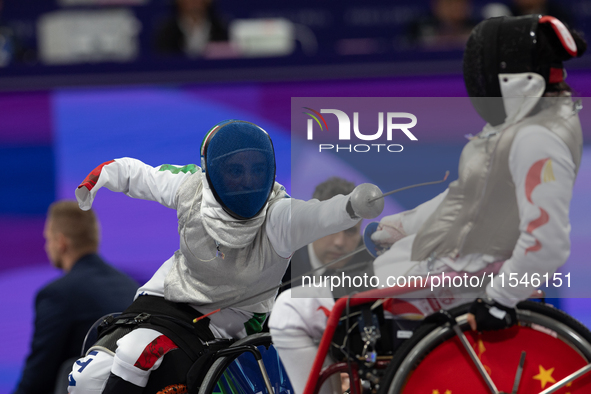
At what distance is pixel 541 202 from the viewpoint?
64.0 inches

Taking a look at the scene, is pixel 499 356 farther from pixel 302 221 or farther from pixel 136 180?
pixel 136 180

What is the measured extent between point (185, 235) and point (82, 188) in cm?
37

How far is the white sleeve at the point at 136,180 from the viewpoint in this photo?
2.30 meters

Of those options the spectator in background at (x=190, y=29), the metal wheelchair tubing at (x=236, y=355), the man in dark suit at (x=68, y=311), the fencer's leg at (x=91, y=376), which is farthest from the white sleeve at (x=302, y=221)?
the spectator in background at (x=190, y=29)

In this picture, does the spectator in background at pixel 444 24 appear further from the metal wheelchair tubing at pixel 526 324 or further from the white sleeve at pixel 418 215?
the metal wheelchair tubing at pixel 526 324

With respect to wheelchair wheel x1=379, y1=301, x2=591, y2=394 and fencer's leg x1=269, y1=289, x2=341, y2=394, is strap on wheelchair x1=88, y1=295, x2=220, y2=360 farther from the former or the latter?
wheelchair wheel x1=379, y1=301, x2=591, y2=394

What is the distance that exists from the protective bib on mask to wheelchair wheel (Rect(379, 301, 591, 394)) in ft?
2.12

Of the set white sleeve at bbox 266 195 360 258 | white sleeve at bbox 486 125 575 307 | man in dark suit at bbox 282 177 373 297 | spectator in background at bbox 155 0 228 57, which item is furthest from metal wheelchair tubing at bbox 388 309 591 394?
spectator in background at bbox 155 0 228 57

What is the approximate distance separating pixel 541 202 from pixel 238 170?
0.90 metres

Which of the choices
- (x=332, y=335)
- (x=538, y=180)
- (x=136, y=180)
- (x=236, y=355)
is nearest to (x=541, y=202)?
(x=538, y=180)

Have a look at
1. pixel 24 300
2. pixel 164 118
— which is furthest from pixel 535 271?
pixel 24 300

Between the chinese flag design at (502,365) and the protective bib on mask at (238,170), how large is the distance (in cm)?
70

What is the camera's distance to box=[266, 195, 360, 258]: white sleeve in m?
1.89

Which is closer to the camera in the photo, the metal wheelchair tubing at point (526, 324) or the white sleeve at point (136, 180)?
the metal wheelchair tubing at point (526, 324)
